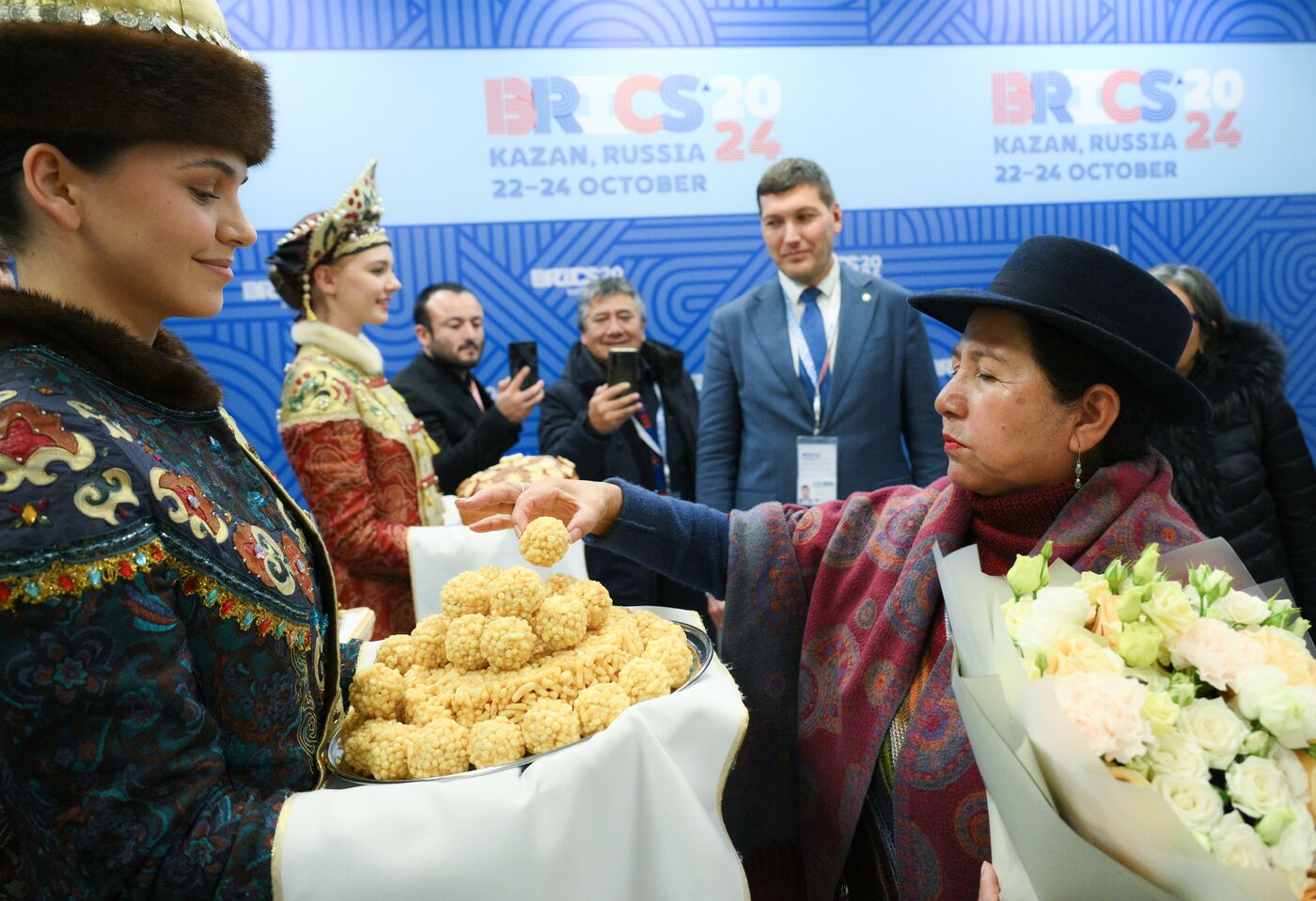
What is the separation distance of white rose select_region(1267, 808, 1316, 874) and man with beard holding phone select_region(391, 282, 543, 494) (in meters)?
2.79

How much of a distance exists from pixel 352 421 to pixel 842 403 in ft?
5.31

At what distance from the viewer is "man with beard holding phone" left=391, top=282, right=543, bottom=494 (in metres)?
3.38

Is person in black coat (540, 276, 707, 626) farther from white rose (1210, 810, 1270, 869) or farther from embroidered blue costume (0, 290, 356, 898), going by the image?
white rose (1210, 810, 1270, 869)

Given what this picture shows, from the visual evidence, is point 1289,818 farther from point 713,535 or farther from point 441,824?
point 713,535

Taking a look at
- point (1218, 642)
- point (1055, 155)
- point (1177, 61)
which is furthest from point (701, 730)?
point (1177, 61)

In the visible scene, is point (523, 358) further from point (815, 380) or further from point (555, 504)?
point (555, 504)

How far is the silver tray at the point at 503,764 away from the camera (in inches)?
40.5

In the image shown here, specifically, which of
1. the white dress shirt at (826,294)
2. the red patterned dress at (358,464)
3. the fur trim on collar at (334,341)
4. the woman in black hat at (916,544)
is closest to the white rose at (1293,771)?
the woman in black hat at (916,544)

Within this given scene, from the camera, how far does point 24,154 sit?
979 millimetres

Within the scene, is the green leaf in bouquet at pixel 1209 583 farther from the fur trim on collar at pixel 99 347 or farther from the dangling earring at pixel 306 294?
the dangling earring at pixel 306 294

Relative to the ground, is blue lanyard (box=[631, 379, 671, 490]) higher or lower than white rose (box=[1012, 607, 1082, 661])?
lower

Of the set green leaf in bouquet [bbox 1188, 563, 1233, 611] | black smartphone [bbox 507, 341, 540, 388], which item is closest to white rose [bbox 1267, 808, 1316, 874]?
green leaf in bouquet [bbox 1188, 563, 1233, 611]

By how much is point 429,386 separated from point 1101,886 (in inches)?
120

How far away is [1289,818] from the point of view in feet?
2.79
